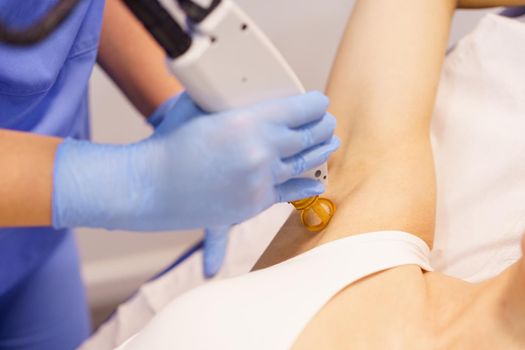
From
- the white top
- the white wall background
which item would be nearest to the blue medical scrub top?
the white top

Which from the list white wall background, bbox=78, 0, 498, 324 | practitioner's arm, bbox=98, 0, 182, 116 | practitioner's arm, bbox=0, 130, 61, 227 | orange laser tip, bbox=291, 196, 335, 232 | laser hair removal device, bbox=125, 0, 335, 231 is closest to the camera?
laser hair removal device, bbox=125, 0, 335, 231

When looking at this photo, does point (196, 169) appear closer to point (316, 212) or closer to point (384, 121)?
point (316, 212)

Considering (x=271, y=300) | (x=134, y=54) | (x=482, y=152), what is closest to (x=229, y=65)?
(x=271, y=300)

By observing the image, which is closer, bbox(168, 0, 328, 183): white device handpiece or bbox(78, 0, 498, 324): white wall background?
bbox(168, 0, 328, 183): white device handpiece

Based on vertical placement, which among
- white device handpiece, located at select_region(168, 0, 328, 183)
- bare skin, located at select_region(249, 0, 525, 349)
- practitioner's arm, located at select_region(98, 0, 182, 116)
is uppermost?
white device handpiece, located at select_region(168, 0, 328, 183)

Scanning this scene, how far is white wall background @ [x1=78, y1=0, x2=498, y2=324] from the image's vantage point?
177 centimetres

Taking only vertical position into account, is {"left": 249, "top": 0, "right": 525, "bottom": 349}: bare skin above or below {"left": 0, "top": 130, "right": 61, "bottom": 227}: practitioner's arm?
below

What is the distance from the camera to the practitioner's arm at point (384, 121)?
97 centimetres

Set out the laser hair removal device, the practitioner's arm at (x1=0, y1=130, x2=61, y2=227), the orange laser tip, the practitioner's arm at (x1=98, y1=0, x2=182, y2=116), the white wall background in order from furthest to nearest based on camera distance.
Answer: the white wall background, the practitioner's arm at (x1=98, y1=0, x2=182, y2=116), the orange laser tip, the practitioner's arm at (x1=0, y1=130, x2=61, y2=227), the laser hair removal device

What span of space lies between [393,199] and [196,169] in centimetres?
28

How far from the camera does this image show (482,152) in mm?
1092

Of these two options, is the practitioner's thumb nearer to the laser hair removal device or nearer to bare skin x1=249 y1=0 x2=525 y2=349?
bare skin x1=249 y1=0 x2=525 y2=349

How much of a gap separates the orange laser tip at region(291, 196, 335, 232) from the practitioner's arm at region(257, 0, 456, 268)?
1 cm

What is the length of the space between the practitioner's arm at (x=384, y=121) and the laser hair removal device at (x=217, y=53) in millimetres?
234
